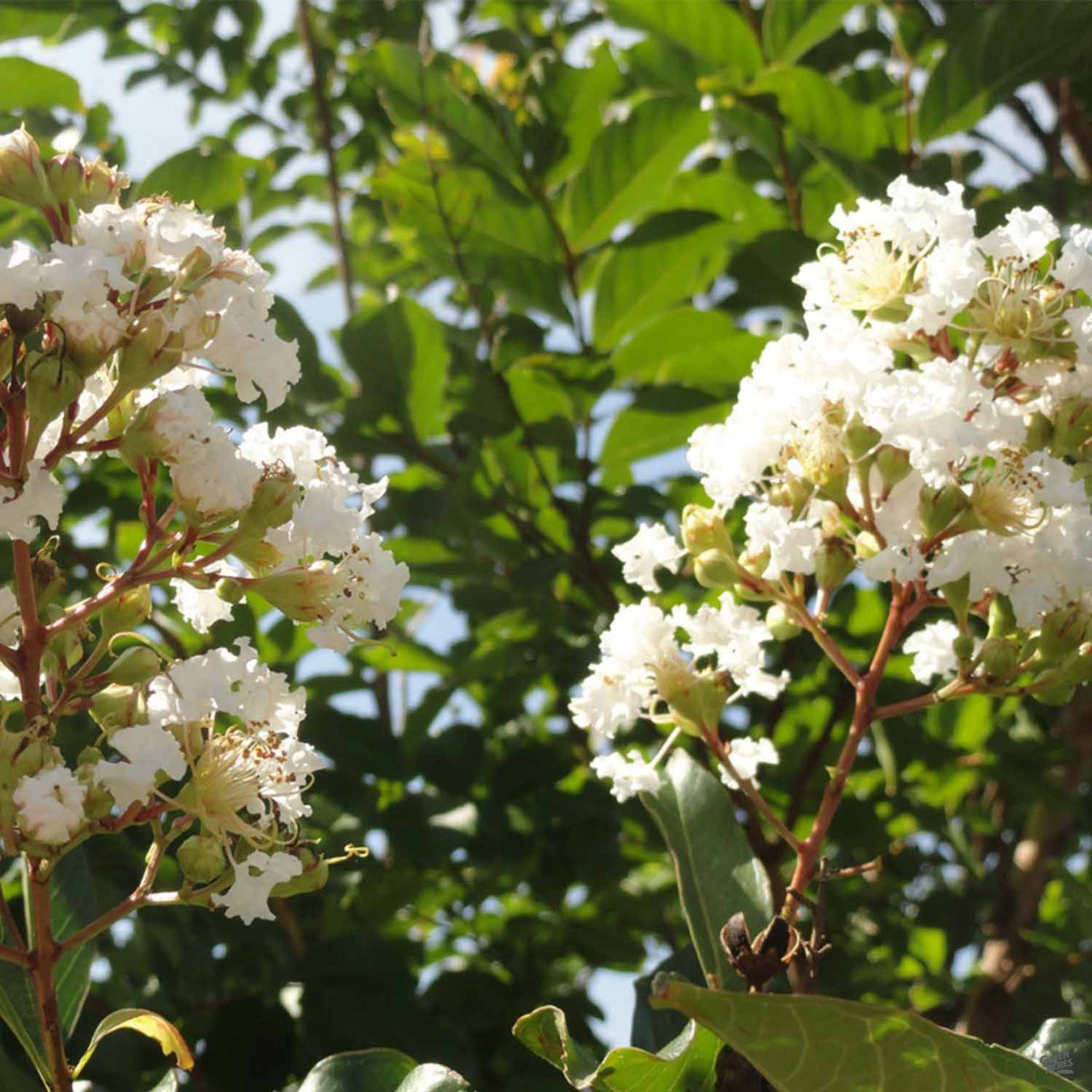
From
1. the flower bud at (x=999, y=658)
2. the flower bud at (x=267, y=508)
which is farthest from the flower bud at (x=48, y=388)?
the flower bud at (x=999, y=658)

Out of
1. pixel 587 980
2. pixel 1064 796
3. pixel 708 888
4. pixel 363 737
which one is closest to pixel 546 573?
pixel 363 737

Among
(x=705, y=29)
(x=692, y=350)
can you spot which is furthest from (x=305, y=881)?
(x=705, y=29)

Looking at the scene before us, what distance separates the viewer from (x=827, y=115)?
149 cm

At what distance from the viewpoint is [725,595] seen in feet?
3.48

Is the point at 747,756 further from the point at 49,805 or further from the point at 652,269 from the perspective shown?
the point at 652,269

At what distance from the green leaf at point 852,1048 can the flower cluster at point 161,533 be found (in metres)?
0.28

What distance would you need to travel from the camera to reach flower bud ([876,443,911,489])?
0.97 meters

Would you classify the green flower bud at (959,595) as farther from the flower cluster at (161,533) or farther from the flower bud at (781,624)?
the flower cluster at (161,533)

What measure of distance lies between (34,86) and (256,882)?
3.56ft

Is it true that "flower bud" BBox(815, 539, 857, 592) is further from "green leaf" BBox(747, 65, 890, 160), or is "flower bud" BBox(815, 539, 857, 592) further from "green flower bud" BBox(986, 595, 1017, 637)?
"green leaf" BBox(747, 65, 890, 160)

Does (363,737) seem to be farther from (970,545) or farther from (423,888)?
(970,545)

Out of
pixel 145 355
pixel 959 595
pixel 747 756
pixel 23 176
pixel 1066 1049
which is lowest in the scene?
pixel 1066 1049

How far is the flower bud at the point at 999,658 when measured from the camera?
972 mm

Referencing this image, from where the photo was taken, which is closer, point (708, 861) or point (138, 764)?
point (138, 764)
